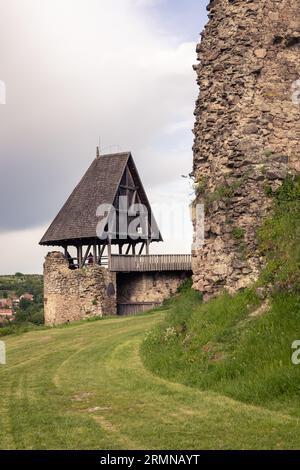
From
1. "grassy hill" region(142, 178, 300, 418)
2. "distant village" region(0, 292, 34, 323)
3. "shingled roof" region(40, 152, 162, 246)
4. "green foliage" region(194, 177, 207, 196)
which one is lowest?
"distant village" region(0, 292, 34, 323)

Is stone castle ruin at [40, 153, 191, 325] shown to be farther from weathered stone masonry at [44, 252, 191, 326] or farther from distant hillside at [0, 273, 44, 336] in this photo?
distant hillside at [0, 273, 44, 336]

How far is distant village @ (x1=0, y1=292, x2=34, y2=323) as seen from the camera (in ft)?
159

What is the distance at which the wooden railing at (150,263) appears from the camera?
106ft

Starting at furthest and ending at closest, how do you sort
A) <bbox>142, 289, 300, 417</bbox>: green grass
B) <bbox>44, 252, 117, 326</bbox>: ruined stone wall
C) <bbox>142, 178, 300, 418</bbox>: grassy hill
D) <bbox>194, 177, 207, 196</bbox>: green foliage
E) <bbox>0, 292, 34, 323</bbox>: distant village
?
<bbox>0, 292, 34, 323</bbox>: distant village → <bbox>44, 252, 117, 326</bbox>: ruined stone wall → <bbox>194, 177, 207, 196</bbox>: green foliage → <bbox>142, 178, 300, 418</bbox>: grassy hill → <bbox>142, 289, 300, 417</bbox>: green grass

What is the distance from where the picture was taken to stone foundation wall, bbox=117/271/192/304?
3259 cm

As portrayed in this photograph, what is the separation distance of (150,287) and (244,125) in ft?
68.7

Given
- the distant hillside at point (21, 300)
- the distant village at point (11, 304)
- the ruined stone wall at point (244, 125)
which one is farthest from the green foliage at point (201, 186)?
the distant village at point (11, 304)

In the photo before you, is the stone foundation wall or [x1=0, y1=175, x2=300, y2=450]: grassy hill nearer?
[x1=0, y1=175, x2=300, y2=450]: grassy hill

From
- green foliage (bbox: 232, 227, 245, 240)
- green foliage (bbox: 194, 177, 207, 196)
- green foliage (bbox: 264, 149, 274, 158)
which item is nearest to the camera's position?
green foliage (bbox: 232, 227, 245, 240)

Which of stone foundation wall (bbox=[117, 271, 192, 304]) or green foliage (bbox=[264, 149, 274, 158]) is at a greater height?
green foliage (bbox=[264, 149, 274, 158])

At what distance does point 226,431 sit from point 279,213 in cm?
569

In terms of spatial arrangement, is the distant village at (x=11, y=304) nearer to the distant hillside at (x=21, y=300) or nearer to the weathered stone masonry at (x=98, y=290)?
the distant hillside at (x=21, y=300)

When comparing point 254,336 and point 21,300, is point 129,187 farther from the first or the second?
point 21,300

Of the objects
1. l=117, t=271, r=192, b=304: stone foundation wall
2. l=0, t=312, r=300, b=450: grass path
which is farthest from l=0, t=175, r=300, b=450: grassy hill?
l=117, t=271, r=192, b=304: stone foundation wall
